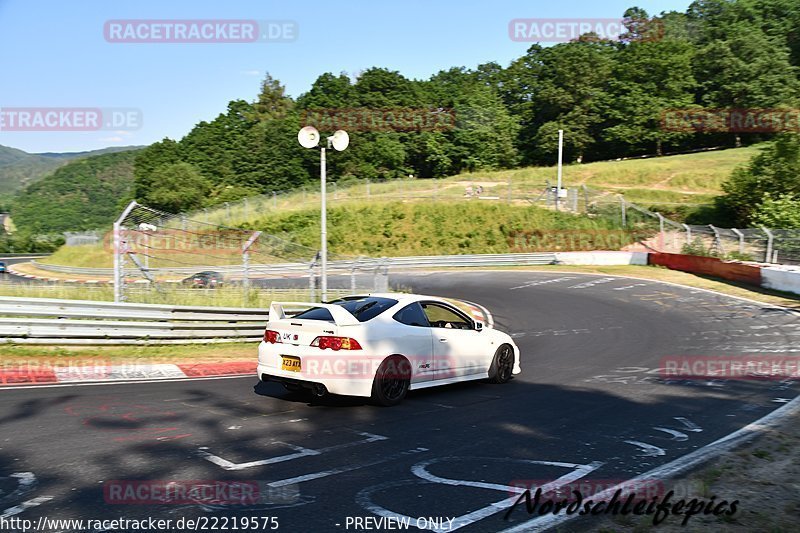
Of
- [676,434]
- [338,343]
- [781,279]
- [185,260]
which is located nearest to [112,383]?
[338,343]

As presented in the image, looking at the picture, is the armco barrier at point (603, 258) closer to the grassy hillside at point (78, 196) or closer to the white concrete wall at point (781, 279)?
the white concrete wall at point (781, 279)

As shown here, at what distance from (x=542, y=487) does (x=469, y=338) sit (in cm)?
452

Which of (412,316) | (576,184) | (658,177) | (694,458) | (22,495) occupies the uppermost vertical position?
(658,177)

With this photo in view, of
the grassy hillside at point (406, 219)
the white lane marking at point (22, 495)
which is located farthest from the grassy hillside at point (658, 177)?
the white lane marking at point (22, 495)

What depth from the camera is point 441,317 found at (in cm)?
1002

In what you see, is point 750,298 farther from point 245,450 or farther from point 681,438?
point 245,450

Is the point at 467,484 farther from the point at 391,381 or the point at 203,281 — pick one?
the point at 203,281

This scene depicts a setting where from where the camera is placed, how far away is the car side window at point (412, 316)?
8992 mm

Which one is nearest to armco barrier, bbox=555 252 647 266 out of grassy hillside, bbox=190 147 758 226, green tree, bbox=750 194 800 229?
green tree, bbox=750 194 800 229

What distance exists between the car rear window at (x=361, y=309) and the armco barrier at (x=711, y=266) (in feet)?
66.1

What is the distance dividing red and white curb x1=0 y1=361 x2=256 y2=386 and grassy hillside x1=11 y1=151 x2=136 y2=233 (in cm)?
10572

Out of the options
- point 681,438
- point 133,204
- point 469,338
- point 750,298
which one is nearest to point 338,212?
point 750,298

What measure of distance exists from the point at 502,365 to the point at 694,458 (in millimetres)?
4290

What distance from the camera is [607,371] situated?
1134cm
